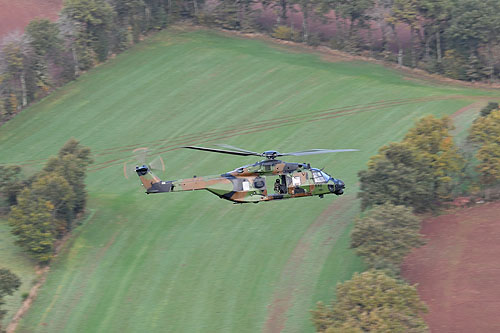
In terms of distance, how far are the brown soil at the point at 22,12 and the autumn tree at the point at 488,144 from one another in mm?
65419

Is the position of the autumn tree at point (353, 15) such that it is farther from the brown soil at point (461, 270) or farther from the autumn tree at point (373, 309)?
the autumn tree at point (373, 309)

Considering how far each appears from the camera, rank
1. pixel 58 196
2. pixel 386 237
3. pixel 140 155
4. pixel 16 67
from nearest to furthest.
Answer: pixel 140 155, pixel 386 237, pixel 58 196, pixel 16 67

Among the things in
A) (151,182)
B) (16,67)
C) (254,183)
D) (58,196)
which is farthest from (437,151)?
(16,67)

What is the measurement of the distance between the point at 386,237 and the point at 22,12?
74.8m

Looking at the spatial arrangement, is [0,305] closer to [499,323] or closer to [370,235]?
[370,235]

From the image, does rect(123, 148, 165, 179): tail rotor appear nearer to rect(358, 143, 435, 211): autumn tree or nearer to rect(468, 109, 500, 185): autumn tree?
rect(358, 143, 435, 211): autumn tree

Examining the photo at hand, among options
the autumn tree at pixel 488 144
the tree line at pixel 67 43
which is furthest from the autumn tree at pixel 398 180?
the tree line at pixel 67 43

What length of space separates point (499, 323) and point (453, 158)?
17.7 m

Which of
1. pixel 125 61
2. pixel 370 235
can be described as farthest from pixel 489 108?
pixel 125 61

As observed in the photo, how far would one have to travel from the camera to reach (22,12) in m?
108

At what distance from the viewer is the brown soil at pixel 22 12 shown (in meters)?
104

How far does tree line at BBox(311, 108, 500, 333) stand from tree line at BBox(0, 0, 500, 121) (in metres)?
23.8

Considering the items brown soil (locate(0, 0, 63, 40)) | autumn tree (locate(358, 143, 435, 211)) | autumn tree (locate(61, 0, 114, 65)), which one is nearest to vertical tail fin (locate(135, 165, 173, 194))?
autumn tree (locate(358, 143, 435, 211))

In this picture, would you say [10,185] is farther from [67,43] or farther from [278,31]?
[278,31]
